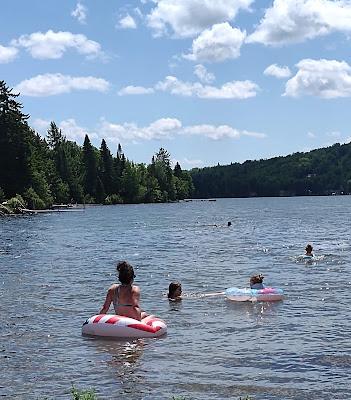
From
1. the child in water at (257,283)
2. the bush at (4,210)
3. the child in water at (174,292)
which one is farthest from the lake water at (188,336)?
the bush at (4,210)

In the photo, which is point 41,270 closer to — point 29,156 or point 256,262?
point 256,262

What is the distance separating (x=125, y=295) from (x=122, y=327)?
2.64 feet

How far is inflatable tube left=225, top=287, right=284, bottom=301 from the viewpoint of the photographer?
826 inches

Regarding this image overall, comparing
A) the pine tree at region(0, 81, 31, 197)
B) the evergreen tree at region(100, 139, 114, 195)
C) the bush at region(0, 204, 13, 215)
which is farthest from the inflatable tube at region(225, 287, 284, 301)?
the evergreen tree at region(100, 139, 114, 195)

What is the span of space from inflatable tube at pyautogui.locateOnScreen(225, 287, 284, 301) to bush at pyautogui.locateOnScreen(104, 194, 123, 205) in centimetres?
14289

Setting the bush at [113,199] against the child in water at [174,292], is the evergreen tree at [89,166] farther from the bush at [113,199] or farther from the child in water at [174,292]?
the child in water at [174,292]

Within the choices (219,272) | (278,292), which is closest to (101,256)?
(219,272)

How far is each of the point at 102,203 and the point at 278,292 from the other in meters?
143

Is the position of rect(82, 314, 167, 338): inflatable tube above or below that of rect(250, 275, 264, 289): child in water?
below

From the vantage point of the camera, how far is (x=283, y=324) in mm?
17250

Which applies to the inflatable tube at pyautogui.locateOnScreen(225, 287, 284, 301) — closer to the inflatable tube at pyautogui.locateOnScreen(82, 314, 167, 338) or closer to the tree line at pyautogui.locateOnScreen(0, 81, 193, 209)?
the inflatable tube at pyautogui.locateOnScreen(82, 314, 167, 338)

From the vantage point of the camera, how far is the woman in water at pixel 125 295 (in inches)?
618

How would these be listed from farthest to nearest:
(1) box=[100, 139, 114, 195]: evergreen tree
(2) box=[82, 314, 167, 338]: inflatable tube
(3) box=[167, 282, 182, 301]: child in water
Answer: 1. (1) box=[100, 139, 114, 195]: evergreen tree
2. (3) box=[167, 282, 182, 301]: child in water
3. (2) box=[82, 314, 167, 338]: inflatable tube

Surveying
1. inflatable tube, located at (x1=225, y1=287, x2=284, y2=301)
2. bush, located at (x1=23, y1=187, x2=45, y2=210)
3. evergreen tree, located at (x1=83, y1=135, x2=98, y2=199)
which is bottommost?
inflatable tube, located at (x1=225, y1=287, x2=284, y2=301)
